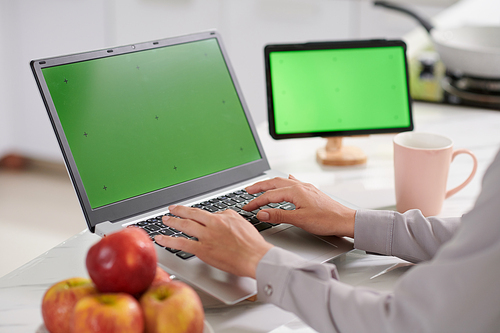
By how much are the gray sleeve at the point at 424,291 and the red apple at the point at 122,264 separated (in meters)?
0.17

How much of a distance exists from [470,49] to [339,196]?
2.55 feet

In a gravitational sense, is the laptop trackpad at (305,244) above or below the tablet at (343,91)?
below

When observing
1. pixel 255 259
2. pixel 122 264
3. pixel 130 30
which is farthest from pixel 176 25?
pixel 122 264

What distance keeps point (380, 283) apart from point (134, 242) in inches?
15.8

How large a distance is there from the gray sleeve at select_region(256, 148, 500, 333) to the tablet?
58 cm

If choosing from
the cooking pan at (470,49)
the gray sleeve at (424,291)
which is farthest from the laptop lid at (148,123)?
the cooking pan at (470,49)

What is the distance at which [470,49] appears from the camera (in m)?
1.55

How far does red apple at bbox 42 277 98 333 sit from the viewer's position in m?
0.55

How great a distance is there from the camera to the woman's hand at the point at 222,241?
0.71 metres

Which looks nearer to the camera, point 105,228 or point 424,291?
point 424,291

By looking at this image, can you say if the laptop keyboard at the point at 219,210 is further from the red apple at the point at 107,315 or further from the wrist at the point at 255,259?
the red apple at the point at 107,315

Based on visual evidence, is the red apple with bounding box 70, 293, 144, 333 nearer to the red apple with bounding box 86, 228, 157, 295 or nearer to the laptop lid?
the red apple with bounding box 86, 228, 157, 295

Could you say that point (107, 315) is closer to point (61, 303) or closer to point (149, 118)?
point (61, 303)

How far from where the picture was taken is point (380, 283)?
2.59 ft
